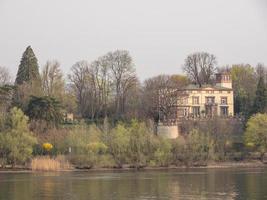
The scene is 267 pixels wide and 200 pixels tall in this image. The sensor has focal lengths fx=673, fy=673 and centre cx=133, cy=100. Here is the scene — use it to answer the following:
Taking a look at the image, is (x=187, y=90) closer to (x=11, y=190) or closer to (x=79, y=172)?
(x=79, y=172)

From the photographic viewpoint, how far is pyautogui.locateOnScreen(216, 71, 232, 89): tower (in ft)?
334

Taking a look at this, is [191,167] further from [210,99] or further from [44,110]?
[210,99]

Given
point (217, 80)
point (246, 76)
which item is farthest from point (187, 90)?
point (246, 76)

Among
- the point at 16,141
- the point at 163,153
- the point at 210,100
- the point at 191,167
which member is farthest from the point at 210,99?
the point at 16,141

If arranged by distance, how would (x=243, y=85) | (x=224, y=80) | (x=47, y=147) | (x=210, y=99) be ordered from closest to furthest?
1. (x=47, y=147)
2. (x=210, y=99)
3. (x=224, y=80)
4. (x=243, y=85)

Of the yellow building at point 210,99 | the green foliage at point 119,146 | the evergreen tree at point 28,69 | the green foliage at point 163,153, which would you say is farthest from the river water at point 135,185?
the yellow building at point 210,99

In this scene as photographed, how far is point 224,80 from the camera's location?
334 feet

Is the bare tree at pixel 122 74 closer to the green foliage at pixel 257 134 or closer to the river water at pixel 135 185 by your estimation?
the green foliage at pixel 257 134

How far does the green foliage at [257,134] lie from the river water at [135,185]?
13790 mm

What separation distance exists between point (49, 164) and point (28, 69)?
26.2 metres

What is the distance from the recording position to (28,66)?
87.1m

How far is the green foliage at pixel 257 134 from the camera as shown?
7381cm

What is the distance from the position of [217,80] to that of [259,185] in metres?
57.5

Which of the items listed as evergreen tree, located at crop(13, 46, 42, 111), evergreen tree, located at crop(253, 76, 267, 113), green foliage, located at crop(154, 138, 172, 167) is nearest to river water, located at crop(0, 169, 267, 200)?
green foliage, located at crop(154, 138, 172, 167)
